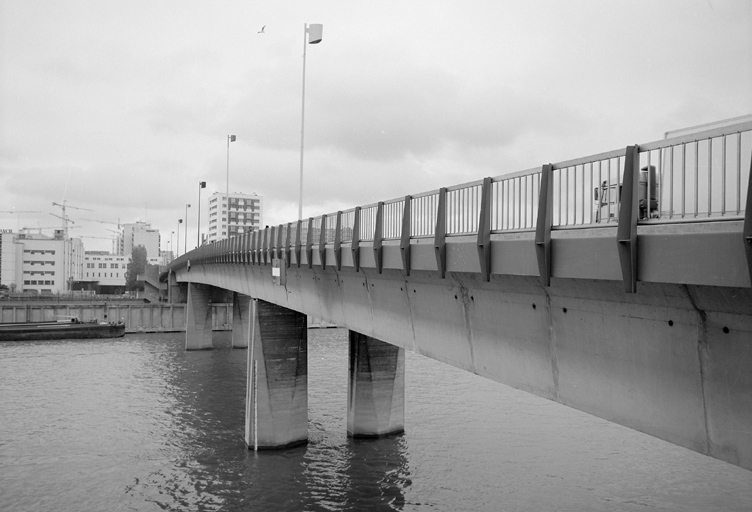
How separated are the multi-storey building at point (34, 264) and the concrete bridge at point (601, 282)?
510 ft

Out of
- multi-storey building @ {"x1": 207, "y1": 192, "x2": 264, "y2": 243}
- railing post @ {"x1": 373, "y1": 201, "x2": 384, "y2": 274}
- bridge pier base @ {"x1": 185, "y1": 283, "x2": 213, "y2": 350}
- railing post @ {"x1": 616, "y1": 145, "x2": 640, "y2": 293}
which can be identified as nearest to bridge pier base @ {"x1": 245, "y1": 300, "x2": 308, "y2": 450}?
railing post @ {"x1": 373, "y1": 201, "x2": 384, "y2": 274}

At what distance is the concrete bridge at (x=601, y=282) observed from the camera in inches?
286

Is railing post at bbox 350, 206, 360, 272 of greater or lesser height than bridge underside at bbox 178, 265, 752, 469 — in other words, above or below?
above

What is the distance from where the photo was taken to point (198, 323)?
214ft

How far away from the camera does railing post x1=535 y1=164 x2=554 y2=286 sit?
374 inches

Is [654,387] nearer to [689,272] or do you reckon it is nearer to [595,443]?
[689,272]

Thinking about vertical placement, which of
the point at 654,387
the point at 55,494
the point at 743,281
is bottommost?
the point at 55,494

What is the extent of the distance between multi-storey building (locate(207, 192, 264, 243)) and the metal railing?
149 metres

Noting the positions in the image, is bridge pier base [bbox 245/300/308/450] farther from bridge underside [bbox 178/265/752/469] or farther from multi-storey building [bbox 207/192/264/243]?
multi-storey building [bbox 207/192/264/243]

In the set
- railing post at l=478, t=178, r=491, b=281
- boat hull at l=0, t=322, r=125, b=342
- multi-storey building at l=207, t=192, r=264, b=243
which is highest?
multi-storey building at l=207, t=192, r=264, b=243

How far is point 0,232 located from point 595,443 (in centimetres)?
17866

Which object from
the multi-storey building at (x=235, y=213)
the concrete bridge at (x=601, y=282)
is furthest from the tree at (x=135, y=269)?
the concrete bridge at (x=601, y=282)

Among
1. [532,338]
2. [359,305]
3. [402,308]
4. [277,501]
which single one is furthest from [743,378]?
[277,501]

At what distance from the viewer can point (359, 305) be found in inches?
746
